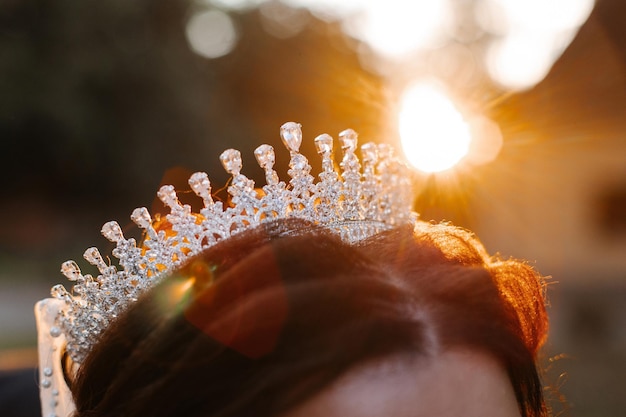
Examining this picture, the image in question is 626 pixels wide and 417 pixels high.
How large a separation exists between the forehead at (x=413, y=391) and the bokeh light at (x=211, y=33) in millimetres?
10591

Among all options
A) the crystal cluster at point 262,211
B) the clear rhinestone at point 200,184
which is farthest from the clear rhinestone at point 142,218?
the clear rhinestone at point 200,184

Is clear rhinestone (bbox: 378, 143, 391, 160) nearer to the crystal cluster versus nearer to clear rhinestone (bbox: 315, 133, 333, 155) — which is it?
the crystal cluster

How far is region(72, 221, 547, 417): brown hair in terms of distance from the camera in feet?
4.11

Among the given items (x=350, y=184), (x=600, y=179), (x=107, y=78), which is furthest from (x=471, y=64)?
(x=350, y=184)

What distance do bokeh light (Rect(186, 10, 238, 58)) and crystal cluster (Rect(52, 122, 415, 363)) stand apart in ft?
33.5

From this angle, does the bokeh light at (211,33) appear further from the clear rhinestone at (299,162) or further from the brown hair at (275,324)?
the brown hair at (275,324)

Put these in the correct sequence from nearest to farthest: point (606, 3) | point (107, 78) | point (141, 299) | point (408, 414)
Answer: point (408, 414), point (141, 299), point (606, 3), point (107, 78)

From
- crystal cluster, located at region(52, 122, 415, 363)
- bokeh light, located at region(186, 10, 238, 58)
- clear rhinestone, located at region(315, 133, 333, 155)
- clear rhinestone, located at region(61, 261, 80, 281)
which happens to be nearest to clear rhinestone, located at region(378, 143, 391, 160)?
crystal cluster, located at region(52, 122, 415, 363)

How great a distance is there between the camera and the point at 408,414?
1.26 meters

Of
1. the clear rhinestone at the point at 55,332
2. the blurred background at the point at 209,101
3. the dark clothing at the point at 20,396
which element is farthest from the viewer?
the blurred background at the point at 209,101

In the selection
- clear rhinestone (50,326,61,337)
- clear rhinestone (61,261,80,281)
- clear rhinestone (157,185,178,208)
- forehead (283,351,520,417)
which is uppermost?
clear rhinestone (157,185,178,208)

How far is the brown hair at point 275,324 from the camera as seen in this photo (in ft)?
4.11

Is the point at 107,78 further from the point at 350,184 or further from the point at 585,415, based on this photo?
the point at 350,184

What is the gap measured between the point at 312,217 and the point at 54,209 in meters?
12.1
